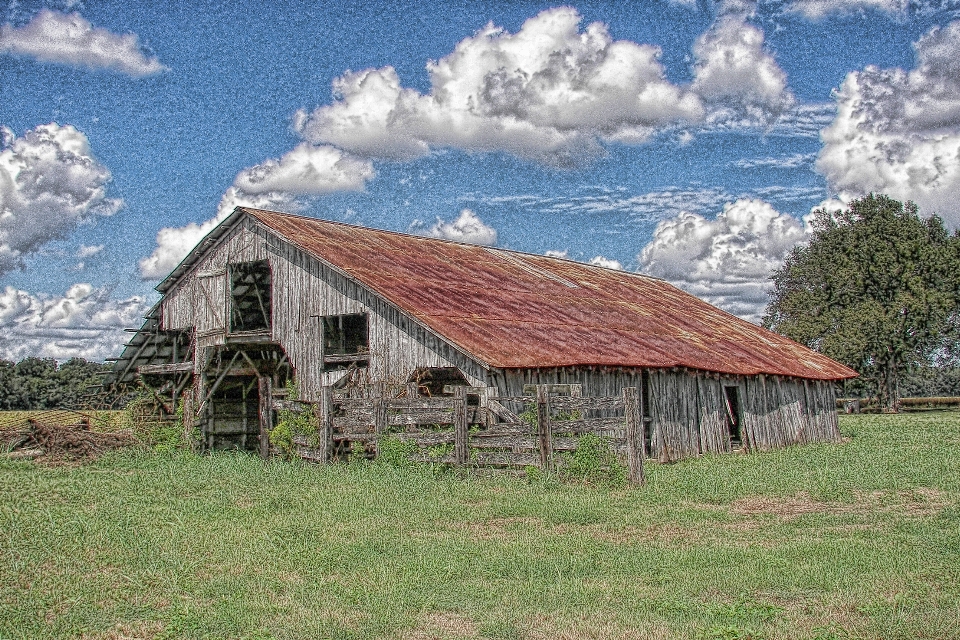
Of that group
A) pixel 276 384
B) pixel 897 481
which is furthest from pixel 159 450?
pixel 897 481

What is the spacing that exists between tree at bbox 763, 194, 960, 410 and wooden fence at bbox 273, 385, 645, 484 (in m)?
43.4

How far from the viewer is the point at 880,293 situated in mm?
57812

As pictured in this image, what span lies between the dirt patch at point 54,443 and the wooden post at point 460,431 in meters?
9.89

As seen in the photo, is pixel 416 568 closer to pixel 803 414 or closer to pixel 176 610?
pixel 176 610

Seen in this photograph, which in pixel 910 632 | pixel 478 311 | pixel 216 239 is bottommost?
pixel 910 632

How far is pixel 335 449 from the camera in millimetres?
19906

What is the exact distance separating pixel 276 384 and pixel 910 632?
20232 millimetres

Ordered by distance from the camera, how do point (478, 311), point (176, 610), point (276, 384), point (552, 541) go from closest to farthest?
point (176, 610), point (552, 541), point (478, 311), point (276, 384)

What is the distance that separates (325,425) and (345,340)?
16.2 ft

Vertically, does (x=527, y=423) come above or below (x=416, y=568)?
above

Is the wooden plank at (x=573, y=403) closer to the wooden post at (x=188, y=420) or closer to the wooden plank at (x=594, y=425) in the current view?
the wooden plank at (x=594, y=425)

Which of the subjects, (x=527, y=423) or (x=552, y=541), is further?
(x=527, y=423)

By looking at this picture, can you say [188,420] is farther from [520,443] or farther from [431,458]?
[520,443]

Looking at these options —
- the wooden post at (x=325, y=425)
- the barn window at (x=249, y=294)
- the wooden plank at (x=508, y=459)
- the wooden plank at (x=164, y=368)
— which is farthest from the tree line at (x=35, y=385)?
the wooden plank at (x=508, y=459)
